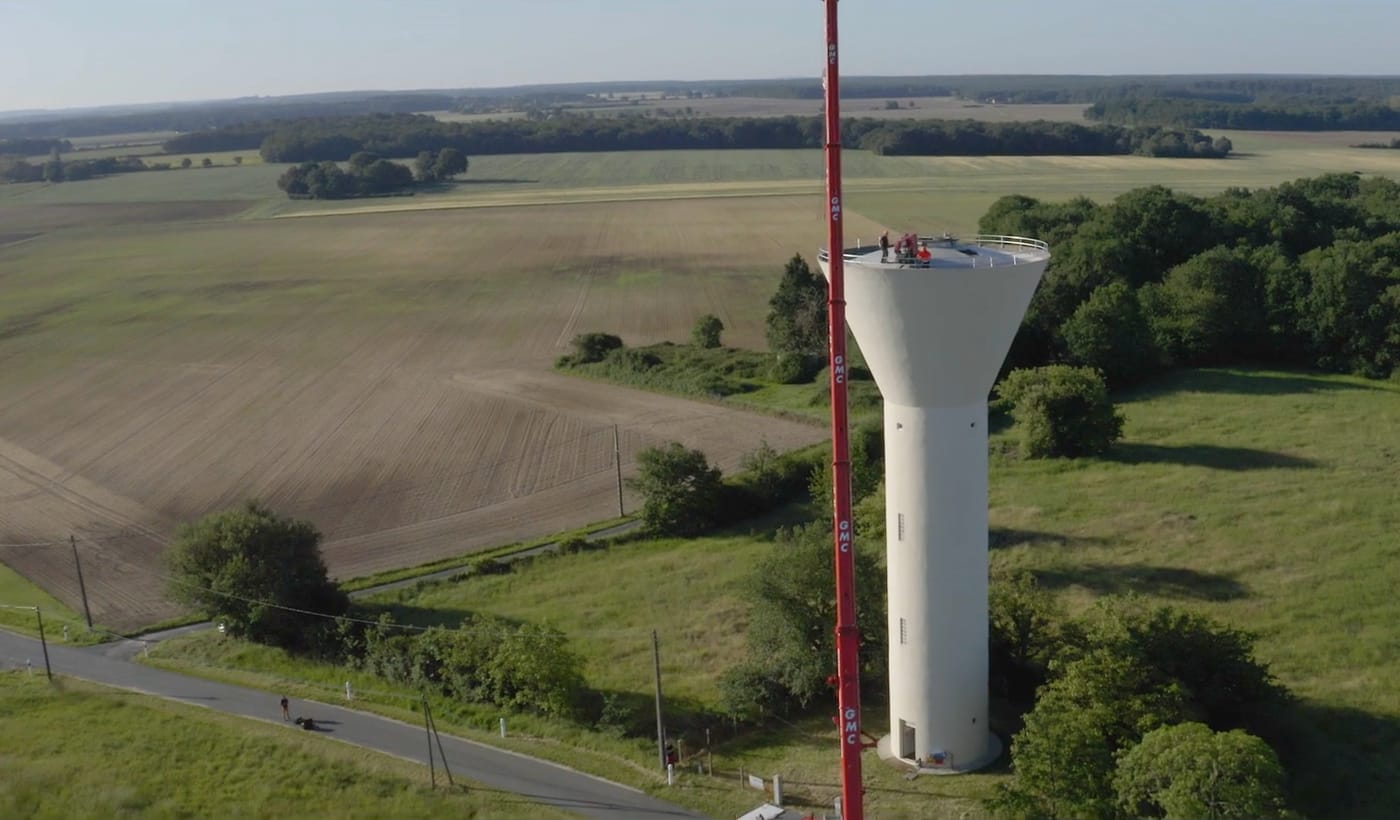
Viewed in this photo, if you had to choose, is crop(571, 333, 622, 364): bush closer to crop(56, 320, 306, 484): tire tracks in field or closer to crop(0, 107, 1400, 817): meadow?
crop(0, 107, 1400, 817): meadow

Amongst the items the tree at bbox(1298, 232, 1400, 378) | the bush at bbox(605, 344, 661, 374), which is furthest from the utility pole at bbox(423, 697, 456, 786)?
the tree at bbox(1298, 232, 1400, 378)

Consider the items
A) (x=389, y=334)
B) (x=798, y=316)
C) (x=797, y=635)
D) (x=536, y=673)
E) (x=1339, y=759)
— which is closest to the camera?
(x=1339, y=759)

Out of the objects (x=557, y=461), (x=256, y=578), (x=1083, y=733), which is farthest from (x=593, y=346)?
(x=1083, y=733)

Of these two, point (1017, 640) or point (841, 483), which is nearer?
point (841, 483)

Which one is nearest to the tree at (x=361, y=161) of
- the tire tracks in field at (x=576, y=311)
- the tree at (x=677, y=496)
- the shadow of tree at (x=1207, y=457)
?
the tire tracks in field at (x=576, y=311)

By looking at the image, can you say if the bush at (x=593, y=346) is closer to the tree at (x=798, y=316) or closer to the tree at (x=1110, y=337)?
the tree at (x=798, y=316)

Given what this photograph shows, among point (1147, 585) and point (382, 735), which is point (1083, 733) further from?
point (382, 735)
